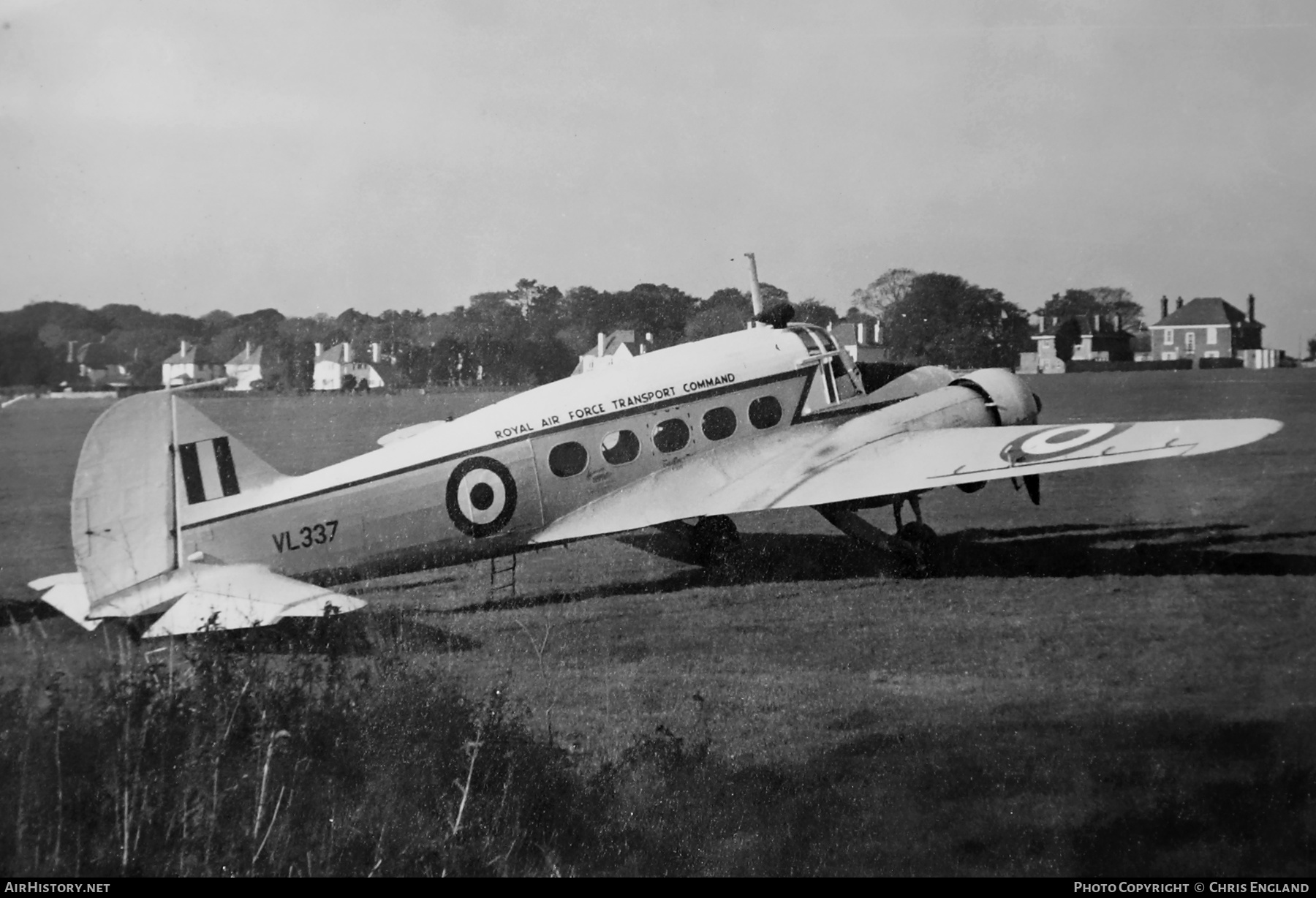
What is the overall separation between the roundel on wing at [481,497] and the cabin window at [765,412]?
214 cm

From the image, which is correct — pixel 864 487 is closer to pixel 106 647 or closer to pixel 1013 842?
pixel 1013 842

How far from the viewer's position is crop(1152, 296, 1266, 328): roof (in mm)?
7348

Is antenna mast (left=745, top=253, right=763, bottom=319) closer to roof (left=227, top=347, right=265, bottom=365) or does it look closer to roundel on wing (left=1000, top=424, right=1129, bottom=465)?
roundel on wing (left=1000, top=424, right=1129, bottom=465)

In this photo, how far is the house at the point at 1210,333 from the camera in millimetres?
7383

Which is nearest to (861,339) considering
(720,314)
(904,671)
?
(720,314)

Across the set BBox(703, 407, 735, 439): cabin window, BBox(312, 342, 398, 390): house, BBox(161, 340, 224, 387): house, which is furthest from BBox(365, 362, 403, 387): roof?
BBox(703, 407, 735, 439): cabin window

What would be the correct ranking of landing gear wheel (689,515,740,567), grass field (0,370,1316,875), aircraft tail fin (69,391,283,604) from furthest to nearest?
landing gear wheel (689,515,740,567), aircraft tail fin (69,391,283,604), grass field (0,370,1316,875)

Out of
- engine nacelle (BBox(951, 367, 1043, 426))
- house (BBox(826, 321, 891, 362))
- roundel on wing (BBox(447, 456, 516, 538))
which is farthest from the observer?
engine nacelle (BBox(951, 367, 1043, 426))

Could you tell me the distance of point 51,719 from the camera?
5027mm

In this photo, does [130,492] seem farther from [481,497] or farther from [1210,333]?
[1210,333]

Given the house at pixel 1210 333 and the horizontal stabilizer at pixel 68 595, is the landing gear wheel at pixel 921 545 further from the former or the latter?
the horizontal stabilizer at pixel 68 595

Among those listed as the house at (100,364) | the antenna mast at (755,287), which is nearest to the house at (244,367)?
the house at (100,364)

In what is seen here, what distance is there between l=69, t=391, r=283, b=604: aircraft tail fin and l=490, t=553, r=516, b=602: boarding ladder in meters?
2.23
